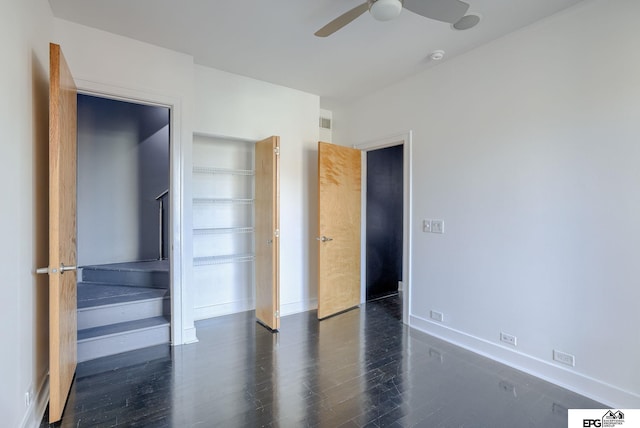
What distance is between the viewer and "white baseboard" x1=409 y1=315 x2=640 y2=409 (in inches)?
82.5

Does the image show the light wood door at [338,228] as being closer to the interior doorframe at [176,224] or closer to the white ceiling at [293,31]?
the white ceiling at [293,31]

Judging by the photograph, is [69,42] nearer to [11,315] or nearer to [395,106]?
[11,315]

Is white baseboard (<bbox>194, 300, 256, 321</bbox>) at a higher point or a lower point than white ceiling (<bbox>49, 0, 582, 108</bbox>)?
lower

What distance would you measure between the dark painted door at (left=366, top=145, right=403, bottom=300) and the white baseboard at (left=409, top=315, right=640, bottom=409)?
4.61ft

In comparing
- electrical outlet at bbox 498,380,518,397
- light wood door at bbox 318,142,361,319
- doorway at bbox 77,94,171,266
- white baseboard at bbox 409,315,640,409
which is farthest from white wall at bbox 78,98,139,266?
electrical outlet at bbox 498,380,518,397

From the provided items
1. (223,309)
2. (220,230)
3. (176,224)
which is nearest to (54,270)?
(176,224)

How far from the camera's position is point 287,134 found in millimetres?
3998

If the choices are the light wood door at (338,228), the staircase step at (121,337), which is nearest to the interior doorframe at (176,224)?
the staircase step at (121,337)

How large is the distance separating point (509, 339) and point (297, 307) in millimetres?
2383

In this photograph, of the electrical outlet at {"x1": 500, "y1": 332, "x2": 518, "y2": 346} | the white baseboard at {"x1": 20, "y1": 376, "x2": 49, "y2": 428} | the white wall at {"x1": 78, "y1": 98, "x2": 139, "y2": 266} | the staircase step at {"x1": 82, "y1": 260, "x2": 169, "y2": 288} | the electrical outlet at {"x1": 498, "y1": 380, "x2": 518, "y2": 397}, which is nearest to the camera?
the white baseboard at {"x1": 20, "y1": 376, "x2": 49, "y2": 428}

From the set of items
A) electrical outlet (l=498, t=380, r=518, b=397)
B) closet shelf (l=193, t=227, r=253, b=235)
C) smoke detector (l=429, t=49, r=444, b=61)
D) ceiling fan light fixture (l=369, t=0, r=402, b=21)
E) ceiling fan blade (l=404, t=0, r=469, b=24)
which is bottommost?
electrical outlet (l=498, t=380, r=518, b=397)

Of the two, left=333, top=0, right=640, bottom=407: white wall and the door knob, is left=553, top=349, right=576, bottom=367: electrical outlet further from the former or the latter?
the door knob

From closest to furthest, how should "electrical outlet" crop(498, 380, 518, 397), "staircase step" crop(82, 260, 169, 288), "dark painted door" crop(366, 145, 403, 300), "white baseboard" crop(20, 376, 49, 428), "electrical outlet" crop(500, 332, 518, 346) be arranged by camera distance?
"white baseboard" crop(20, 376, 49, 428) < "electrical outlet" crop(498, 380, 518, 397) < "electrical outlet" crop(500, 332, 518, 346) < "staircase step" crop(82, 260, 169, 288) < "dark painted door" crop(366, 145, 403, 300)

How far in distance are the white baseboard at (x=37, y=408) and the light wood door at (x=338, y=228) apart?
8.16 feet
